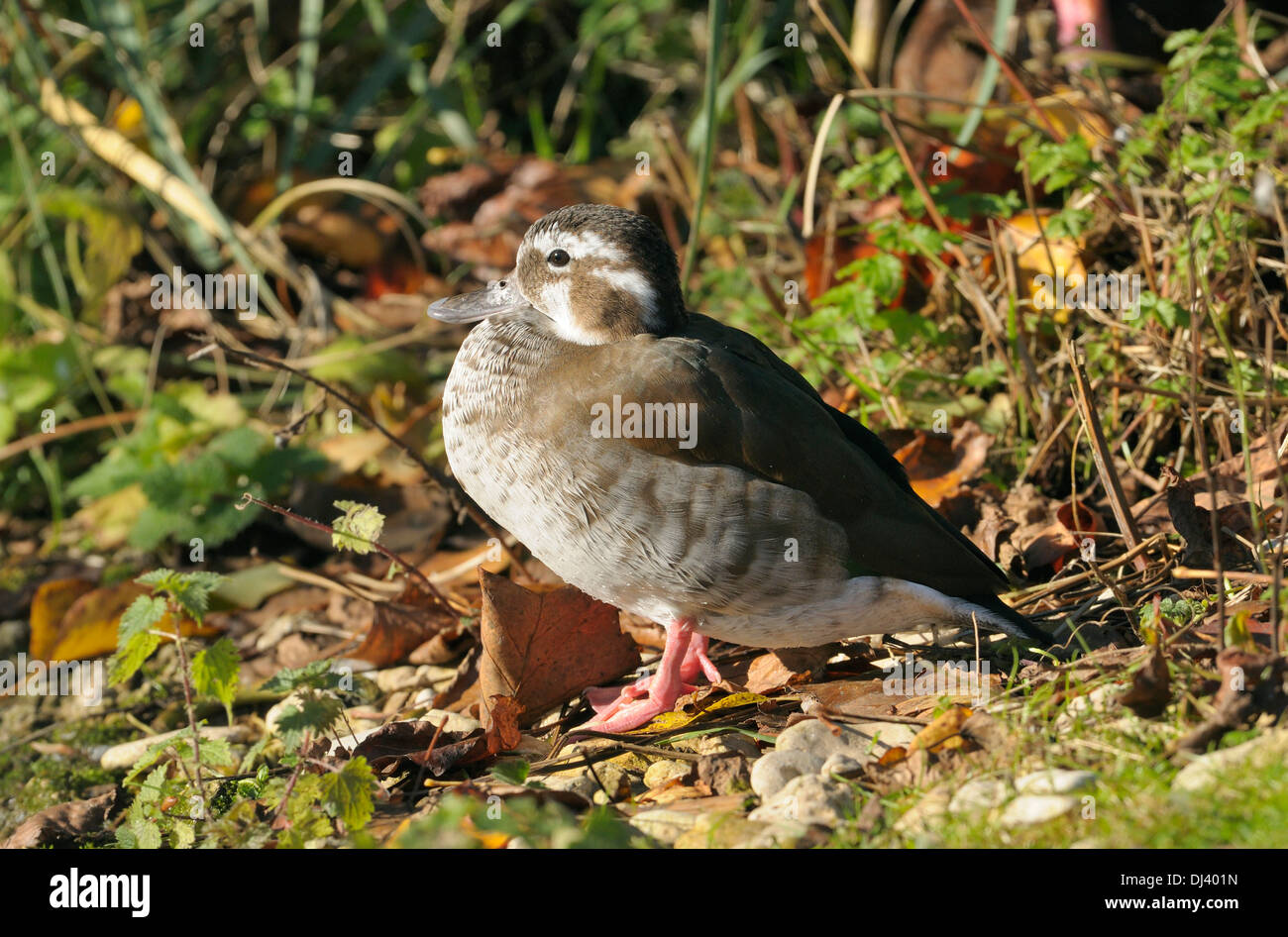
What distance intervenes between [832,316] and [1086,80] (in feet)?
6.29

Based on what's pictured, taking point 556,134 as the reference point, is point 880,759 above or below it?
below

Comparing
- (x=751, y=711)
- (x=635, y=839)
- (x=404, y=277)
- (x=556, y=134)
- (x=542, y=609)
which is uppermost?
(x=556, y=134)

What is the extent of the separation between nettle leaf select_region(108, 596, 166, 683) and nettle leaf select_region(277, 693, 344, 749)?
0.49 m

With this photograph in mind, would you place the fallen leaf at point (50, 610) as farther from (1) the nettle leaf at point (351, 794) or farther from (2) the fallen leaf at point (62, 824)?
(1) the nettle leaf at point (351, 794)

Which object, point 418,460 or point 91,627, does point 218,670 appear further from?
point 91,627

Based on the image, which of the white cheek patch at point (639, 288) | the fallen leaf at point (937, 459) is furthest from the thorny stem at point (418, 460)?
the fallen leaf at point (937, 459)

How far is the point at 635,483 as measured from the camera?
130 inches

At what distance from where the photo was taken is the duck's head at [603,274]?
A: 3.54 m

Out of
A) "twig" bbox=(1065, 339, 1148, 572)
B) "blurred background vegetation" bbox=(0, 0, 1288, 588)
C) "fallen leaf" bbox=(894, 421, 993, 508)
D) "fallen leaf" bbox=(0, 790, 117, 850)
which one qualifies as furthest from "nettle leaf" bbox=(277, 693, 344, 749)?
"fallen leaf" bbox=(894, 421, 993, 508)

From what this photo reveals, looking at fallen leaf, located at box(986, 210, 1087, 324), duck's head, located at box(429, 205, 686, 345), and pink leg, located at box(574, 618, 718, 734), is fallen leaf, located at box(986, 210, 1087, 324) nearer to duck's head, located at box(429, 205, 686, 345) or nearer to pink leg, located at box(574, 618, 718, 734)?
duck's head, located at box(429, 205, 686, 345)

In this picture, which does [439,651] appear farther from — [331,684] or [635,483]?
[635,483]

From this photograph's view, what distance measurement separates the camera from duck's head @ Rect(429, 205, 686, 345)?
3.54 meters

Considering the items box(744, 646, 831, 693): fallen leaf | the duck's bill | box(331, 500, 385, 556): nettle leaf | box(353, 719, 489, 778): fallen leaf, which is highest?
the duck's bill

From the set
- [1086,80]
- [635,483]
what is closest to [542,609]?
[635,483]
